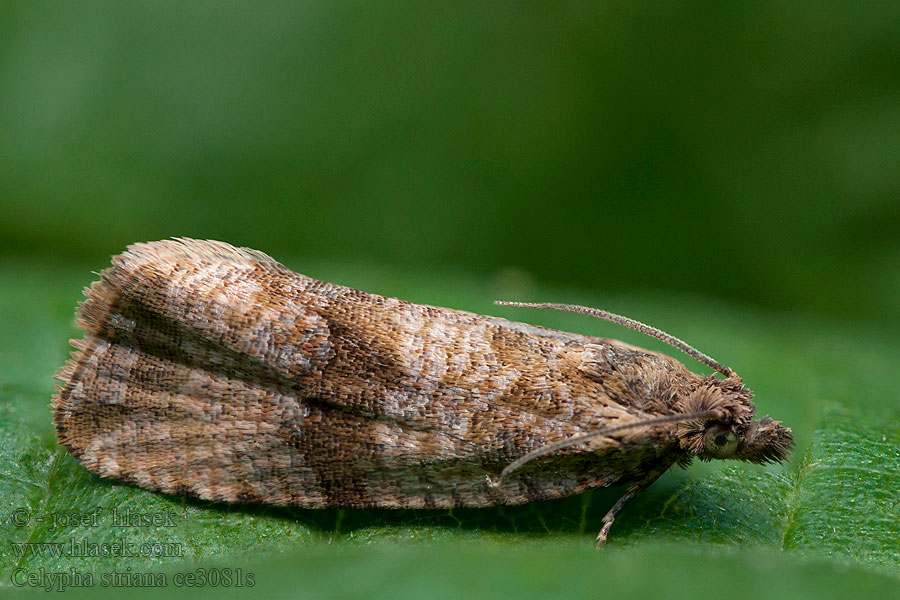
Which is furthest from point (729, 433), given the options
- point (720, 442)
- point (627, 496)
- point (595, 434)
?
point (595, 434)

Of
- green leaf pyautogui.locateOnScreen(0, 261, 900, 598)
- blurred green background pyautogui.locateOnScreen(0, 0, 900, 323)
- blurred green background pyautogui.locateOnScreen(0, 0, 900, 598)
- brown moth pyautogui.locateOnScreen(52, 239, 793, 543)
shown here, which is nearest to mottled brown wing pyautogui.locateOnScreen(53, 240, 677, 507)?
brown moth pyautogui.locateOnScreen(52, 239, 793, 543)

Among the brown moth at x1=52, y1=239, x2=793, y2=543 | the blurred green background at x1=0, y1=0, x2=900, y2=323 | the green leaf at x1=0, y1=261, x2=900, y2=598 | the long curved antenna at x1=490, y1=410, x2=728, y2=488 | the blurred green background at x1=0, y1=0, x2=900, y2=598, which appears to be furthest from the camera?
the blurred green background at x1=0, y1=0, x2=900, y2=323

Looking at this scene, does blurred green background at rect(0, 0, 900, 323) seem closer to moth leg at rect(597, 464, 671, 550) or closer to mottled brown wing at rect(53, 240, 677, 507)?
mottled brown wing at rect(53, 240, 677, 507)

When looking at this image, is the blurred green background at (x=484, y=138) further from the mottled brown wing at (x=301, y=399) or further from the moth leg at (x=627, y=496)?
the moth leg at (x=627, y=496)

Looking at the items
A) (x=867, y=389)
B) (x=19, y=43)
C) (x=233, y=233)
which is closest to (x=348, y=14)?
(x=233, y=233)

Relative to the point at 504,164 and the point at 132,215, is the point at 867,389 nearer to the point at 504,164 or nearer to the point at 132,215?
the point at 504,164
